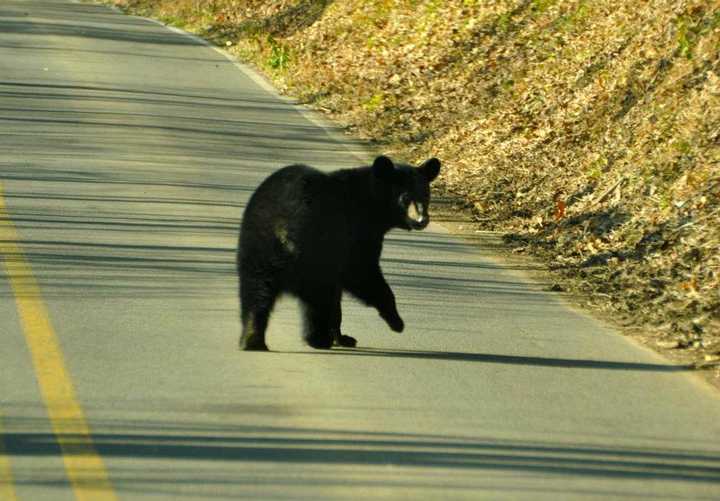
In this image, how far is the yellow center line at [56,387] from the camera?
22.4 feet

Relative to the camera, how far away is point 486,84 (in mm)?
22875

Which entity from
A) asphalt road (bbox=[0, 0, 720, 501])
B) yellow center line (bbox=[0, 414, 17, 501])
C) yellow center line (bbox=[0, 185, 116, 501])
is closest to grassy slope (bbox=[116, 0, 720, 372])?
asphalt road (bbox=[0, 0, 720, 501])

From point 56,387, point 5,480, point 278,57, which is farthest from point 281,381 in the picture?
point 278,57

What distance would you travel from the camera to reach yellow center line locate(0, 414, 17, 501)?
6508mm

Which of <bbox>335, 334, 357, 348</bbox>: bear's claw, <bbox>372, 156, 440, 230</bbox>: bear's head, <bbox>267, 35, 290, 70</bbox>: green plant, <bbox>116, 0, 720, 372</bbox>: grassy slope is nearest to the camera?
<bbox>372, 156, 440, 230</bbox>: bear's head

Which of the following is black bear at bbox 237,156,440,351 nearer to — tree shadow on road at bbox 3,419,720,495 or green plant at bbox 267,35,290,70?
tree shadow on road at bbox 3,419,720,495

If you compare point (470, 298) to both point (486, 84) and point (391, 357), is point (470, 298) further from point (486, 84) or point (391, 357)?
point (486, 84)

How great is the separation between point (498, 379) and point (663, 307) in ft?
9.04

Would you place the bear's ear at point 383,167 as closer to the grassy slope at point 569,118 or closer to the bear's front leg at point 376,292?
the bear's front leg at point 376,292

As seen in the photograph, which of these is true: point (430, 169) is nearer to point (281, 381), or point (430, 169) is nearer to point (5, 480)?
point (281, 381)

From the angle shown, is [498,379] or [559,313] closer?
[498,379]

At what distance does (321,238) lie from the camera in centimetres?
925

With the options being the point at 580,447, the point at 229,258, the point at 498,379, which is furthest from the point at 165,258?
the point at 580,447

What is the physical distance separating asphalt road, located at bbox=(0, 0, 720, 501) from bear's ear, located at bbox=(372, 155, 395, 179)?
3.85ft
